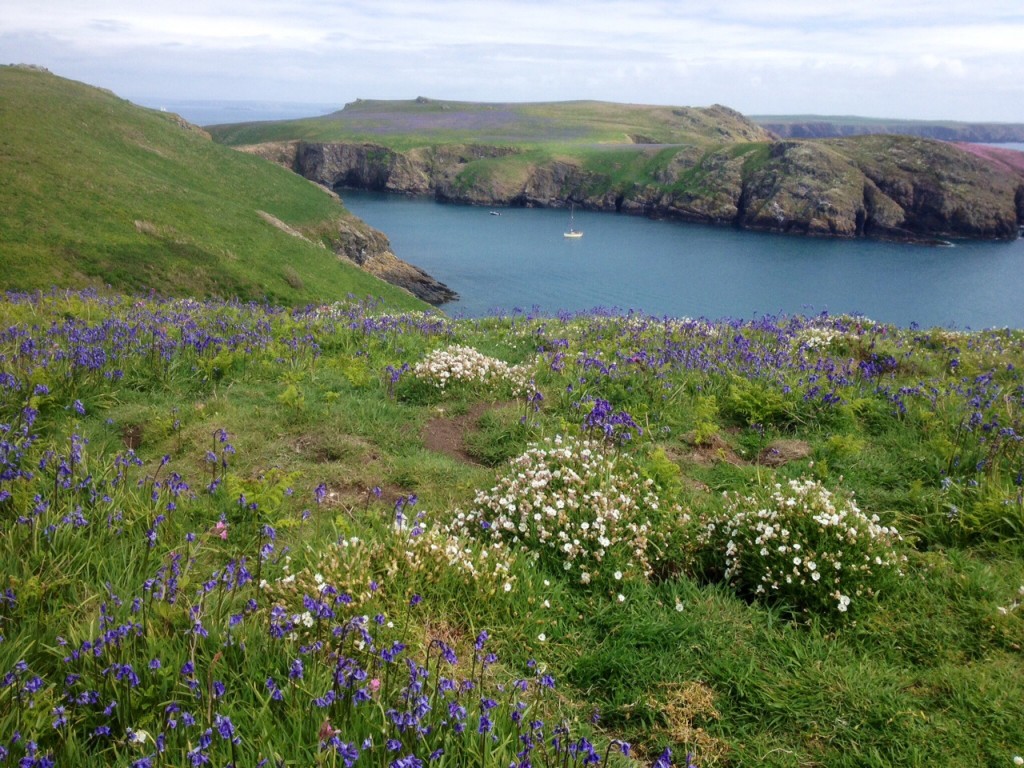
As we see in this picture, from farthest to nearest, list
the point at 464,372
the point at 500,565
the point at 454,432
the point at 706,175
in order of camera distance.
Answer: the point at 706,175, the point at 464,372, the point at 454,432, the point at 500,565

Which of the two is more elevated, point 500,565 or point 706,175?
point 706,175

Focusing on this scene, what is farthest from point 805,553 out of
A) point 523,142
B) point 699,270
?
point 523,142

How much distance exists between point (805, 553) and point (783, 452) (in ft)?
9.19

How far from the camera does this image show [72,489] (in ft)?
19.0

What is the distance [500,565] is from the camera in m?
5.23

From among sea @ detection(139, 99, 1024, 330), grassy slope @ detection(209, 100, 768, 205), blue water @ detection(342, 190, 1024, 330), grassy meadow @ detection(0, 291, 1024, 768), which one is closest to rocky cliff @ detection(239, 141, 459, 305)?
sea @ detection(139, 99, 1024, 330)

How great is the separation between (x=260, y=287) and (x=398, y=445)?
39.9 m

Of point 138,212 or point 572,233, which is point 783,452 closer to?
point 138,212

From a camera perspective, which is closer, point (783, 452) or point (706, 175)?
point (783, 452)

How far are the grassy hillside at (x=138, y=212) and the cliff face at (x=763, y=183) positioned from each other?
77045 millimetres

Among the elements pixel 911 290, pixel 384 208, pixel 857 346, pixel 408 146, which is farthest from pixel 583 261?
pixel 408 146

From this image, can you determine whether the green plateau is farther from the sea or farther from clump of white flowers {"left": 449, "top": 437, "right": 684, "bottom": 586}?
clump of white flowers {"left": 449, "top": 437, "right": 684, "bottom": 586}

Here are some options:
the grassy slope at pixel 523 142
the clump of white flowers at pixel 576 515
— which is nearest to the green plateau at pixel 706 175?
the grassy slope at pixel 523 142

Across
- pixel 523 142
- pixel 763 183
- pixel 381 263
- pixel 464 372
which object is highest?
pixel 523 142
